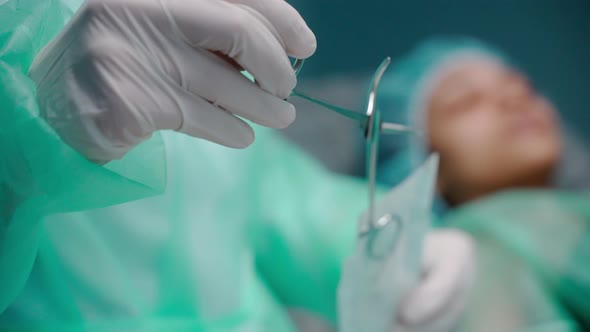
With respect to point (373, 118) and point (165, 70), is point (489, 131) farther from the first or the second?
point (165, 70)

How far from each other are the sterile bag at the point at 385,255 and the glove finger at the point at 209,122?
0.58ft

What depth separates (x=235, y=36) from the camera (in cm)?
47

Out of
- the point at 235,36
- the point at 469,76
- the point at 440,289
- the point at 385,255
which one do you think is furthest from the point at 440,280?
the point at 469,76

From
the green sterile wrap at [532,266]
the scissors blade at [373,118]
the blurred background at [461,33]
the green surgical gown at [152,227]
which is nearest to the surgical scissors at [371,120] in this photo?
the scissors blade at [373,118]

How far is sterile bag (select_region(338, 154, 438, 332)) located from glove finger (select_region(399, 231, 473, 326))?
8 centimetres

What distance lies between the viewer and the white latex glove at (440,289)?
2.72ft

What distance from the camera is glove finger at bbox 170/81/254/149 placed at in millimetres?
503

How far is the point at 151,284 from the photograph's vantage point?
75 cm

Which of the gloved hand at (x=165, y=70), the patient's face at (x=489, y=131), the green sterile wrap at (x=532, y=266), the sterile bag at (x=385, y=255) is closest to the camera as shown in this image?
the gloved hand at (x=165, y=70)

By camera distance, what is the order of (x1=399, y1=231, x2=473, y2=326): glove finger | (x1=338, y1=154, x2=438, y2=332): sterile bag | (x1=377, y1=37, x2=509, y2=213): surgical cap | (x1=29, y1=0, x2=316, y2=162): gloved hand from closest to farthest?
(x1=29, y1=0, x2=316, y2=162): gloved hand < (x1=338, y1=154, x2=438, y2=332): sterile bag < (x1=399, y1=231, x2=473, y2=326): glove finger < (x1=377, y1=37, x2=509, y2=213): surgical cap

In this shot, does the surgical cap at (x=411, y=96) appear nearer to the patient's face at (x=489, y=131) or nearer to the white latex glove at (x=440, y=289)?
the patient's face at (x=489, y=131)

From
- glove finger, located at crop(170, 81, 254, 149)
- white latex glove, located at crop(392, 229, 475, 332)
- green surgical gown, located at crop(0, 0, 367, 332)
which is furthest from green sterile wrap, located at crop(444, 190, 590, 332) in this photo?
glove finger, located at crop(170, 81, 254, 149)

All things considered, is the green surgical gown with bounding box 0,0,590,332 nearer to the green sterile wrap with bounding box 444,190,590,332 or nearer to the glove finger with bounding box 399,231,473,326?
the green sterile wrap with bounding box 444,190,590,332

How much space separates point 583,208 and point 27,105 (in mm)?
1186
